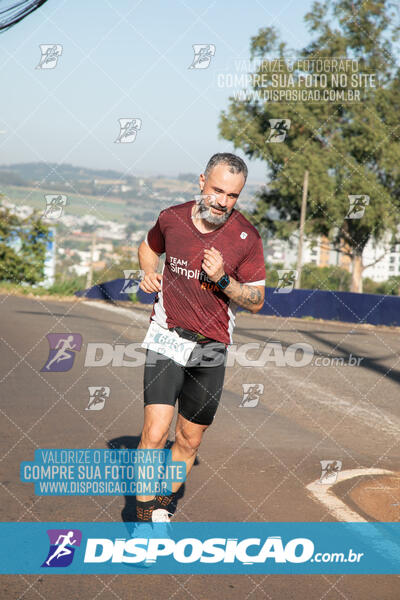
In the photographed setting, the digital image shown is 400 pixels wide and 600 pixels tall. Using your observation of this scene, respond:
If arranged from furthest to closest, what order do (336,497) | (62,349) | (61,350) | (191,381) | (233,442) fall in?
(62,349)
(61,350)
(233,442)
(336,497)
(191,381)

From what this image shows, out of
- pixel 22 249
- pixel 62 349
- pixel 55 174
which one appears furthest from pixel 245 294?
pixel 22 249

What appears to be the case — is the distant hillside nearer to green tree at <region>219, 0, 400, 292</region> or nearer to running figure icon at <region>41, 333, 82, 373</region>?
running figure icon at <region>41, 333, 82, 373</region>

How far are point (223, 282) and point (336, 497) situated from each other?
2262 millimetres

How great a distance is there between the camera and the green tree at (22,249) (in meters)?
38.2

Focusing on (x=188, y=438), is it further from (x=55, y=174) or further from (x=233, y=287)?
(x=55, y=174)

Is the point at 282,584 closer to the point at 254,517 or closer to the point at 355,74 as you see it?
the point at 254,517

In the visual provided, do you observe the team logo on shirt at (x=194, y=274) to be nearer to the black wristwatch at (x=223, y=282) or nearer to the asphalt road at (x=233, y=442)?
the black wristwatch at (x=223, y=282)

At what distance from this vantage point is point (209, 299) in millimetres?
4105

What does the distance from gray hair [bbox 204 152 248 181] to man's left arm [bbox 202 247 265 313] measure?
0.53 metres

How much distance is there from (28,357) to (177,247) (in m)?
8.18

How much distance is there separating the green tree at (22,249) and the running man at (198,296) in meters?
34.6

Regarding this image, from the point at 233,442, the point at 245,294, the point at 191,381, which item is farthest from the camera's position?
the point at 233,442

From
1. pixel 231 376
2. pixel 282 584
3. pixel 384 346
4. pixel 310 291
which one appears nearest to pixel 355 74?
pixel 310 291

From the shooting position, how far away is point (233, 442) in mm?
6773
